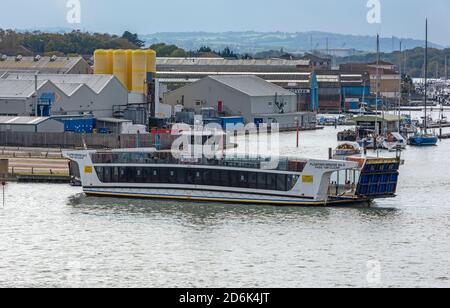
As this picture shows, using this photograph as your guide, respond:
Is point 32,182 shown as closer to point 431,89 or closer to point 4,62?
point 4,62

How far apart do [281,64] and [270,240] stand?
184 ft

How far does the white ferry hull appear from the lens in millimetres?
27500

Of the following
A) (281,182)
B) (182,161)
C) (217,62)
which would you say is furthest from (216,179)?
(217,62)

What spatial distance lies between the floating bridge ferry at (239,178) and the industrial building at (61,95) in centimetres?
1542

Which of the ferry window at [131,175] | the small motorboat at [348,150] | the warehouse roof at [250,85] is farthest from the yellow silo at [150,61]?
the ferry window at [131,175]

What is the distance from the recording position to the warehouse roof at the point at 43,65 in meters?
56.6

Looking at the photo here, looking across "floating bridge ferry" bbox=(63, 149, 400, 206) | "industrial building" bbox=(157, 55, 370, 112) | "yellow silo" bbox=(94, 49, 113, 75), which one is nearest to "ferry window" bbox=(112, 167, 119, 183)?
"floating bridge ferry" bbox=(63, 149, 400, 206)

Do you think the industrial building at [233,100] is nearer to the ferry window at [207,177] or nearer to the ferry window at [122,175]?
the ferry window at [122,175]

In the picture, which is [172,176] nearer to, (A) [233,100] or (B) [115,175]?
(B) [115,175]

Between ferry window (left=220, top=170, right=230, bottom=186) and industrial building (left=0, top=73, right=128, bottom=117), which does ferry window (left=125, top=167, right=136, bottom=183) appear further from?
industrial building (left=0, top=73, right=128, bottom=117)

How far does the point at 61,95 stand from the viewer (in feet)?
149

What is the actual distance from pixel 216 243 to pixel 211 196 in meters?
5.62
